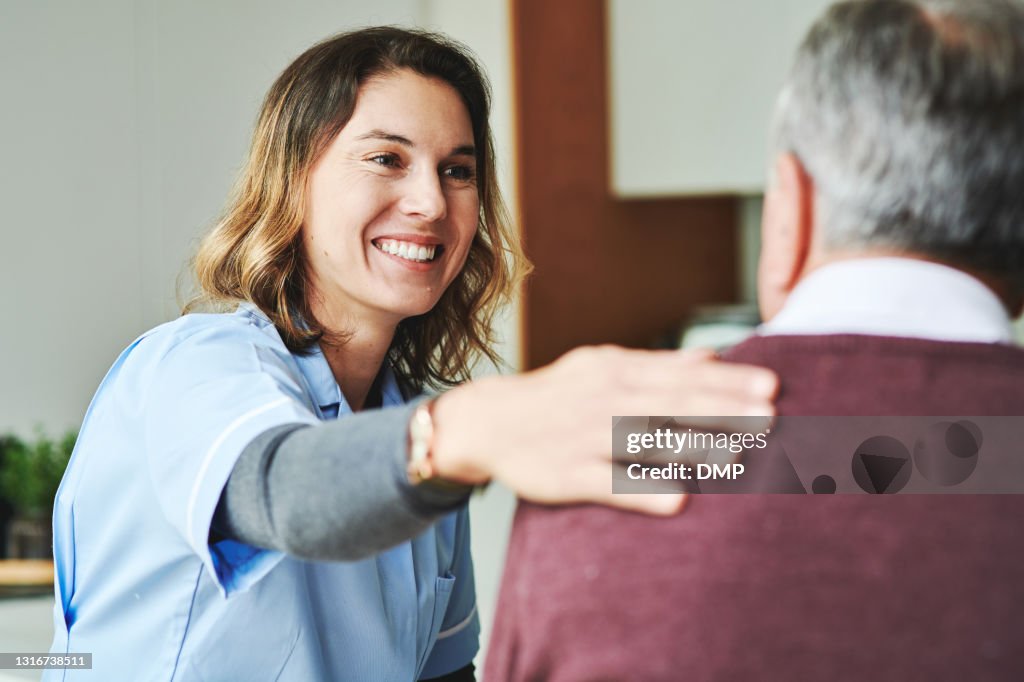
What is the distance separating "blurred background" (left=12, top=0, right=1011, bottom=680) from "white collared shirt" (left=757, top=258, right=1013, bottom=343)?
5.53ft

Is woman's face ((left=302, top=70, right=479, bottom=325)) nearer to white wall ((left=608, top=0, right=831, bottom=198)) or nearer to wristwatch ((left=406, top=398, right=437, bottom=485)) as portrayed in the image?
wristwatch ((left=406, top=398, right=437, bottom=485))

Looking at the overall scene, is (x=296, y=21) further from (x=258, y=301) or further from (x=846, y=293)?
(x=846, y=293)

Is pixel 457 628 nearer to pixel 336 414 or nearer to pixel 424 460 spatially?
pixel 336 414

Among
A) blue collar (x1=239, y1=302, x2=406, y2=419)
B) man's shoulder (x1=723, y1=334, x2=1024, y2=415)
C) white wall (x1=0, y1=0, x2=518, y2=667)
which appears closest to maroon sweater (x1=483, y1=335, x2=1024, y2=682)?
man's shoulder (x1=723, y1=334, x2=1024, y2=415)

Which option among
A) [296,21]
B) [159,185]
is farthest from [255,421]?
[296,21]

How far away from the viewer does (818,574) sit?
0.63 m

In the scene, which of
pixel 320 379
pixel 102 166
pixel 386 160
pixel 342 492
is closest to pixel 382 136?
pixel 386 160

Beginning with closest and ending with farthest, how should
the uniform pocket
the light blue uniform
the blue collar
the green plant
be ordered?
the light blue uniform < the blue collar < the uniform pocket < the green plant

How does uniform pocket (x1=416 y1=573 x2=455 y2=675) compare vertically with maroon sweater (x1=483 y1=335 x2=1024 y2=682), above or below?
below

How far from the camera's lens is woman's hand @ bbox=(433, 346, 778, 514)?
0.66 m

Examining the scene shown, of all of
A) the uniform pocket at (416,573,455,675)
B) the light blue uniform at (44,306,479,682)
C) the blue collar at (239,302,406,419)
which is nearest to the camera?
the light blue uniform at (44,306,479,682)

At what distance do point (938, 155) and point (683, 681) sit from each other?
0.33 m

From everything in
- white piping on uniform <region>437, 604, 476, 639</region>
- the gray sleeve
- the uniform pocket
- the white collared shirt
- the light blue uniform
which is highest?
the white collared shirt

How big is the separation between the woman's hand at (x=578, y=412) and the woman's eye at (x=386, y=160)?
1.92 feet
